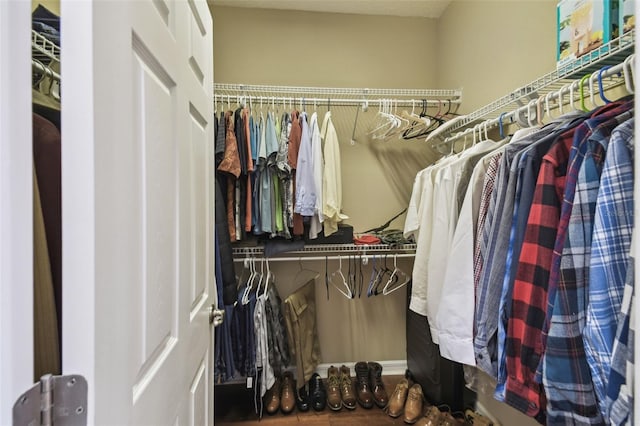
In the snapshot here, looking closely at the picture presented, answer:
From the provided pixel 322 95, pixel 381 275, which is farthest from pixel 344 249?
pixel 322 95

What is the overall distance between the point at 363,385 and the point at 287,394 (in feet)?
1.59

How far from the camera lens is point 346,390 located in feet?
6.19

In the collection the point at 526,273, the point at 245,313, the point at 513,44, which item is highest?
the point at 513,44

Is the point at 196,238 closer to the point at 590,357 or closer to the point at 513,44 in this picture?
the point at 590,357

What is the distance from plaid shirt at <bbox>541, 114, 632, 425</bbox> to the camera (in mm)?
674

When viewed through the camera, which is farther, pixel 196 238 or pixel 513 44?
pixel 513 44

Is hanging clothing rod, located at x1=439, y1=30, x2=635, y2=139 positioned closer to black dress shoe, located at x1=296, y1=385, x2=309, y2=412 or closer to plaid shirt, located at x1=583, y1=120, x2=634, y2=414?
plaid shirt, located at x1=583, y1=120, x2=634, y2=414

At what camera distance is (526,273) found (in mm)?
805

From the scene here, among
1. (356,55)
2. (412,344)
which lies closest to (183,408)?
(412,344)

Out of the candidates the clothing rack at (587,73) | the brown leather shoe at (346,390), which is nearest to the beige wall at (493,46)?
the clothing rack at (587,73)

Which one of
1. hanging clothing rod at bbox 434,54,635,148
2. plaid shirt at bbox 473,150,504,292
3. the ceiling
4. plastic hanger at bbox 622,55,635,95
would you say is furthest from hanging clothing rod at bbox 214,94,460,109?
plastic hanger at bbox 622,55,635,95

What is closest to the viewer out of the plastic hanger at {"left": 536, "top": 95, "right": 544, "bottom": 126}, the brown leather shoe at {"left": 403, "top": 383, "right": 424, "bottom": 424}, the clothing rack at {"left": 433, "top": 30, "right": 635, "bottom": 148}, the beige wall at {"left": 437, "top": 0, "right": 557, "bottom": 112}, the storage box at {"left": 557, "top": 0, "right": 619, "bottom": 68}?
the clothing rack at {"left": 433, "top": 30, "right": 635, "bottom": 148}

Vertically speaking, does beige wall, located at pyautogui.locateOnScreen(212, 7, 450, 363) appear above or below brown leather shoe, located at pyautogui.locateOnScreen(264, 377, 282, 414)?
above

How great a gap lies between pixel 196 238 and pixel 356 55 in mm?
1904
